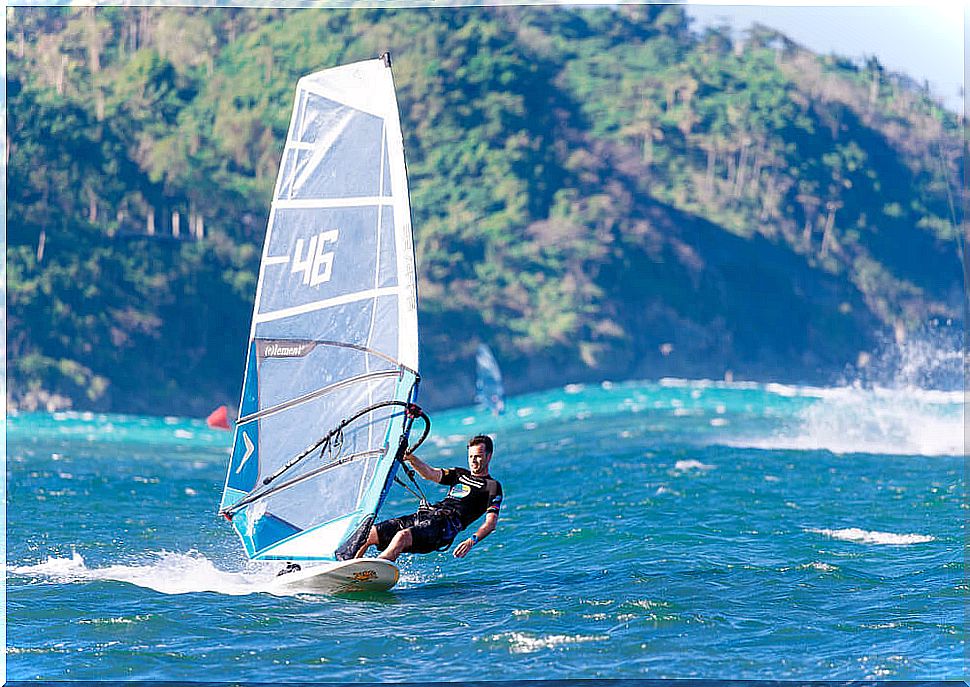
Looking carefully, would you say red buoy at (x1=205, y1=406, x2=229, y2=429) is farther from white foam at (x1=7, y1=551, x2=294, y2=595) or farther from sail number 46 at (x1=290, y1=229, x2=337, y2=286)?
white foam at (x1=7, y1=551, x2=294, y2=595)

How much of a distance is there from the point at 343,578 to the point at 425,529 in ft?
2.68

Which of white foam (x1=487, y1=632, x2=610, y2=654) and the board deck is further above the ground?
the board deck

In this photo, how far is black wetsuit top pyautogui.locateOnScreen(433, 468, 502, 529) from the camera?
429 inches

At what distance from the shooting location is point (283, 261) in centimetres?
1112

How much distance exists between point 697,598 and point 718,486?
7152 mm

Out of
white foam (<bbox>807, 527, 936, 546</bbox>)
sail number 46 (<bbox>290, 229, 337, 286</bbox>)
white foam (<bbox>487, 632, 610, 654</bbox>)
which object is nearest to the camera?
white foam (<bbox>487, 632, 610, 654</bbox>)

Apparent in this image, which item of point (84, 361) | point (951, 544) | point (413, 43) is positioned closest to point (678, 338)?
point (413, 43)

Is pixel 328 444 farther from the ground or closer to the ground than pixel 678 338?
farther from the ground

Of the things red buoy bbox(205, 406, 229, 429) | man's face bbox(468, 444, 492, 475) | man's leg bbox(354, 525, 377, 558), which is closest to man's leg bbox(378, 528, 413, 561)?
man's leg bbox(354, 525, 377, 558)

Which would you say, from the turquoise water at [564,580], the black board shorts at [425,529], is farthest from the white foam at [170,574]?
the black board shorts at [425,529]

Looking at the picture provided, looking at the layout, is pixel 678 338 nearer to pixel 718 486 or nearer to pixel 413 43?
pixel 413 43

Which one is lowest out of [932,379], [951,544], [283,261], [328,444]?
[932,379]

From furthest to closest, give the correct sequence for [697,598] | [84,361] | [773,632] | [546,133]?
[546,133]
[84,361]
[697,598]
[773,632]

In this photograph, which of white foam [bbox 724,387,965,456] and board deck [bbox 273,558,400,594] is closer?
board deck [bbox 273,558,400,594]
